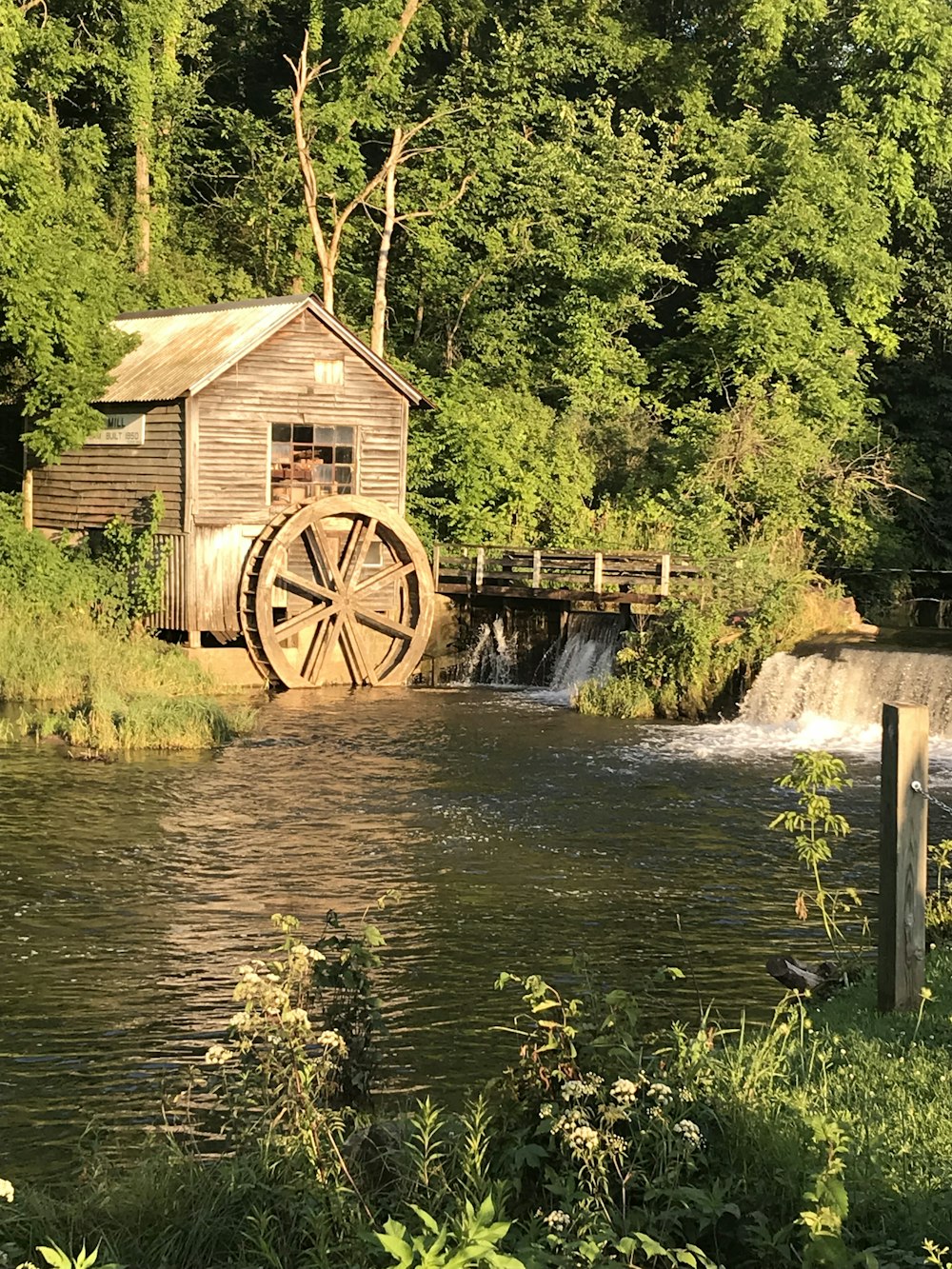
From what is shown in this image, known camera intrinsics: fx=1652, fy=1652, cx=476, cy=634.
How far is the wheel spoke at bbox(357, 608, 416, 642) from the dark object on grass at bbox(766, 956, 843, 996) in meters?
18.2

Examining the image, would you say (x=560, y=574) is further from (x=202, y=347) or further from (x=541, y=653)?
(x=202, y=347)

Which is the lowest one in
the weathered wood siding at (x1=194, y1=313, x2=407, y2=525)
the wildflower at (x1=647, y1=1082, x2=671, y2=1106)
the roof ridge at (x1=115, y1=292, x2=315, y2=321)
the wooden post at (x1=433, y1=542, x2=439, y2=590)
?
the wildflower at (x1=647, y1=1082, x2=671, y2=1106)

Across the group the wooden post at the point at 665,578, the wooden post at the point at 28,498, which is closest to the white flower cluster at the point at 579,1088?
the wooden post at the point at 665,578

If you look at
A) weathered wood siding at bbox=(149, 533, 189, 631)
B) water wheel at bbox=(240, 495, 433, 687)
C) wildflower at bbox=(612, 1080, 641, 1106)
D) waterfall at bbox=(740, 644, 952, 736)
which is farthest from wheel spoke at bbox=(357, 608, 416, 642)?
wildflower at bbox=(612, 1080, 641, 1106)

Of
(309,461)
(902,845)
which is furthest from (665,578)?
(902,845)

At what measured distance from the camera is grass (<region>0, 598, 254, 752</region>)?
19.4m

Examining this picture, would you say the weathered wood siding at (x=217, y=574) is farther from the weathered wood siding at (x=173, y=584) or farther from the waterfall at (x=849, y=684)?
the waterfall at (x=849, y=684)

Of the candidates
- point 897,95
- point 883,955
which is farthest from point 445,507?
point 883,955

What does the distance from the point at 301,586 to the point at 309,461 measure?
216 cm

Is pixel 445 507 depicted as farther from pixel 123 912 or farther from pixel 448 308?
pixel 123 912

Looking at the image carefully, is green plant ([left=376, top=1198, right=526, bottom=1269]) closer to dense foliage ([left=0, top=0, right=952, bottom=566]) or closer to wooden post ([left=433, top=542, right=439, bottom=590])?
wooden post ([left=433, top=542, right=439, bottom=590])

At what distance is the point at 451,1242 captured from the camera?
524 centimetres

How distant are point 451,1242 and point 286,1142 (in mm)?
1058

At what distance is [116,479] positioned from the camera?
26672mm
